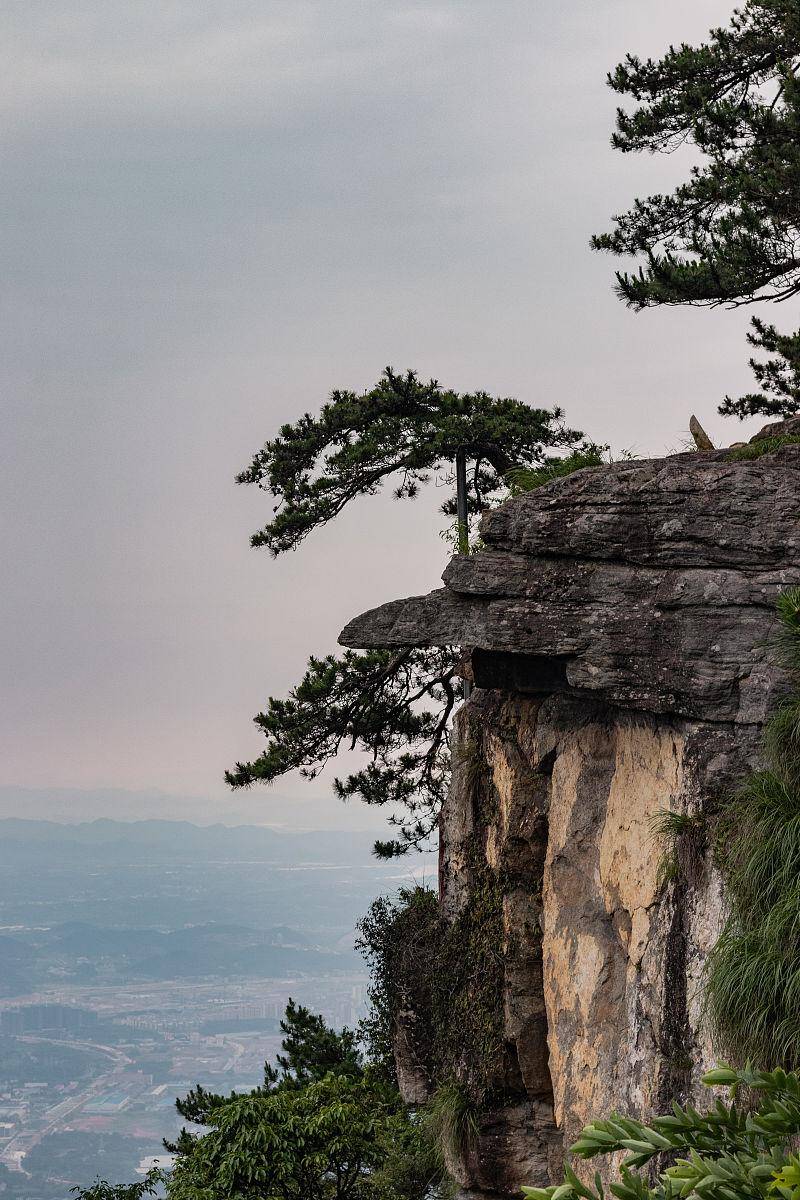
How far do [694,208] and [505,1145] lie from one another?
10265 millimetres

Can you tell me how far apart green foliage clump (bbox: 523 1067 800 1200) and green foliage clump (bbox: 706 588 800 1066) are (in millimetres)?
2335

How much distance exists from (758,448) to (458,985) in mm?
6161

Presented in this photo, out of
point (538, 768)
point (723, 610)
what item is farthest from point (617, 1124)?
point (538, 768)

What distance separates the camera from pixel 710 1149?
559cm

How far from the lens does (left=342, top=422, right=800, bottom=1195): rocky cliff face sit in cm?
973

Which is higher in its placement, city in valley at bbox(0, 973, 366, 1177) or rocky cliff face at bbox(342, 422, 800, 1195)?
rocky cliff face at bbox(342, 422, 800, 1195)

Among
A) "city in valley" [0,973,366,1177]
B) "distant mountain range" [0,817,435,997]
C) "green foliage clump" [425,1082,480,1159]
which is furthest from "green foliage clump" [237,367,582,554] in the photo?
"distant mountain range" [0,817,435,997]

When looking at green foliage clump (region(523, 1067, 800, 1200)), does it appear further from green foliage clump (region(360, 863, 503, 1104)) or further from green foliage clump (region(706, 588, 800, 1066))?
green foliage clump (region(360, 863, 503, 1104))

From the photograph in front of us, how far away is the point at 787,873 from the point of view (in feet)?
28.0

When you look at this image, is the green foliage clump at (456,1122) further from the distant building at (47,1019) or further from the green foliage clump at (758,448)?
the distant building at (47,1019)

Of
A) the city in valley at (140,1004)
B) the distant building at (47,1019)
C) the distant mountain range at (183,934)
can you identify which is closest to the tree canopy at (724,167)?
the city in valley at (140,1004)

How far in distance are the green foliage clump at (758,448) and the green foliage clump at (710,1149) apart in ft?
21.1

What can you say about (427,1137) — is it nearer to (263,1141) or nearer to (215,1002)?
(263,1141)

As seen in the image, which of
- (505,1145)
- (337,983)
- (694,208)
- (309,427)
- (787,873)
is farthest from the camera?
(337,983)
